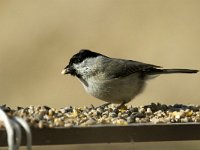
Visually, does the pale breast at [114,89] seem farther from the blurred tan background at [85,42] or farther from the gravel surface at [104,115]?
the blurred tan background at [85,42]

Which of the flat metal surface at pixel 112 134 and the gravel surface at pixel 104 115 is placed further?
the gravel surface at pixel 104 115

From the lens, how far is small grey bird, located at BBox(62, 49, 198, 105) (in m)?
8.00

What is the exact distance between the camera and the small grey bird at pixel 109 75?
26.2 feet

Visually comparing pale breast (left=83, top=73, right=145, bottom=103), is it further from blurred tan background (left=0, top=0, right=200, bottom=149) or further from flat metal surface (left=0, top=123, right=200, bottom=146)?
blurred tan background (left=0, top=0, right=200, bottom=149)

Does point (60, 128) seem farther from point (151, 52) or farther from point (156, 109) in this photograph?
point (151, 52)

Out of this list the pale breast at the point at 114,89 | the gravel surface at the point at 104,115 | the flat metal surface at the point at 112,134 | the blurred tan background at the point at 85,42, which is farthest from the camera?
the blurred tan background at the point at 85,42

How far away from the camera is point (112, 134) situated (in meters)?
5.75

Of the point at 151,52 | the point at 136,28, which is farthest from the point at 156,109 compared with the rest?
the point at 136,28

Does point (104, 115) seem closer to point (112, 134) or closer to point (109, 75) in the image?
point (112, 134)

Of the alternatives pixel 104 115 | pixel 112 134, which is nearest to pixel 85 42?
pixel 104 115

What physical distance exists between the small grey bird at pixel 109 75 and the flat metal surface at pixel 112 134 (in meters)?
2.09

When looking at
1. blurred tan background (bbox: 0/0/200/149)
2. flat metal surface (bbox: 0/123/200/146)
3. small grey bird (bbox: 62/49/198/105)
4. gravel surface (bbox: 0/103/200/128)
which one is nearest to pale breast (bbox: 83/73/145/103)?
small grey bird (bbox: 62/49/198/105)

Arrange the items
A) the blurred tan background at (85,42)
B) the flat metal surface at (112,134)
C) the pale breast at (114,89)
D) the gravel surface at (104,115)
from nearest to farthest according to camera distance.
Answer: the flat metal surface at (112,134) < the gravel surface at (104,115) < the pale breast at (114,89) < the blurred tan background at (85,42)

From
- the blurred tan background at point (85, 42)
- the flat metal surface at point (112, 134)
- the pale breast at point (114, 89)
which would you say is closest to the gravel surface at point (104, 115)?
the flat metal surface at point (112, 134)
